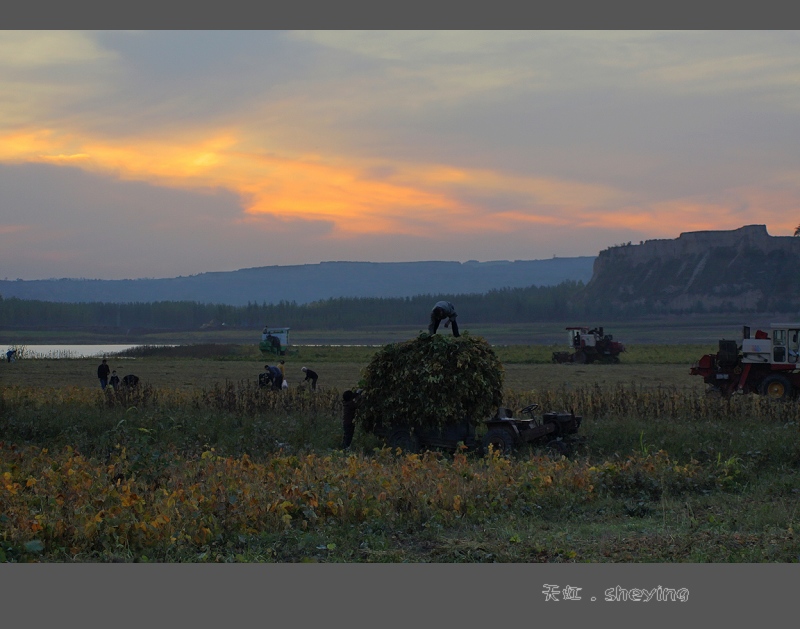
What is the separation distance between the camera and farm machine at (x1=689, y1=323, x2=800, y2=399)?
30375 millimetres

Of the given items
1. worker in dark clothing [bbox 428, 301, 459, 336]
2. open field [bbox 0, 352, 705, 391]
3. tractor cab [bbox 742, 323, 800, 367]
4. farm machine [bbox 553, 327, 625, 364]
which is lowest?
open field [bbox 0, 352, 705, 391]

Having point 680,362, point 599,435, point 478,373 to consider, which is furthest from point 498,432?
point 680,362

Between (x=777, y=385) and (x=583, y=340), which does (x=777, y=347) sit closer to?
(x=777, y=385)

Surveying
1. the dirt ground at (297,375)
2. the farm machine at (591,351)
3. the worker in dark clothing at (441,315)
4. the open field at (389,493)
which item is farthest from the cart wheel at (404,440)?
the farm machine at (591,351)

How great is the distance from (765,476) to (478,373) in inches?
209

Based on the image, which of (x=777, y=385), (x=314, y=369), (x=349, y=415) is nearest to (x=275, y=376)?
(x=349, y=415)

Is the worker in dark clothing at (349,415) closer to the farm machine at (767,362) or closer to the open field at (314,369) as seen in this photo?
the farm machine at (767,362)

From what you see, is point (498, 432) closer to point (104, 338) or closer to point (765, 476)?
point (765, 476)

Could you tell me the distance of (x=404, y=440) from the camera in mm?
17938

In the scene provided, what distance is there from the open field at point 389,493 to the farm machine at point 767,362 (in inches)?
345

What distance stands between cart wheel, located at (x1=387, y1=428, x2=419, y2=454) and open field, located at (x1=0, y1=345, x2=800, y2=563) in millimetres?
633

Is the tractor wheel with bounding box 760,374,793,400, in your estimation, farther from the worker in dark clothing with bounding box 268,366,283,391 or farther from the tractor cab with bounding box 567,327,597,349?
the tractor cab with bounding box 567,327,597,349

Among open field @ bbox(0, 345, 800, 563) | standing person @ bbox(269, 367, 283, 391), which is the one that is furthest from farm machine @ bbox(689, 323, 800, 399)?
standing person @ bbox(269, 367, 283, 391)

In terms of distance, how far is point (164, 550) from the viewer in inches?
396
